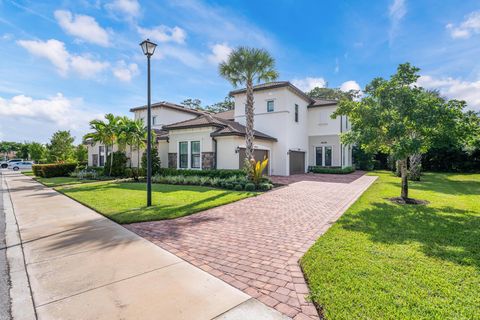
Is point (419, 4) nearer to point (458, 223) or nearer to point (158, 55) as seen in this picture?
point (458, 223)

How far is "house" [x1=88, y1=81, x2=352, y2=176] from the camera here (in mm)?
Result: 17797

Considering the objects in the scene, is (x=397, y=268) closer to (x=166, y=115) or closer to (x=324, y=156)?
(x=324, y=156)

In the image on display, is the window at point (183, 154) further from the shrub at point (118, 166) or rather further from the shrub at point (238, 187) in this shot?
the shrub at point (238, 187)

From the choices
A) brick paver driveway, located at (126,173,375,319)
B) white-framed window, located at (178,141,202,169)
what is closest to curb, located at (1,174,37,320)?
brick paver driveway, located at (126,173,375,319)

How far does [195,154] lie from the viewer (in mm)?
18781

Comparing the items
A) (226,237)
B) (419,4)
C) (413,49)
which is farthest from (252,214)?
(413,49)

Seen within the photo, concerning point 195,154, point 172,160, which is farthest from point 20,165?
point 195,154

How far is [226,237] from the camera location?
18.3 feet

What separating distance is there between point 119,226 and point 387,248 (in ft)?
21.5

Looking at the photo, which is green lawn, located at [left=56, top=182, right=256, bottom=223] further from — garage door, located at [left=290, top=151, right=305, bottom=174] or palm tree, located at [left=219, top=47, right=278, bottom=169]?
garage door, located at [left=290, top=151, right=305, bottom=174]

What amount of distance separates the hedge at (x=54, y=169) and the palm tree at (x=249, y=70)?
19849mm

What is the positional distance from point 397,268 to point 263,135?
676 inches

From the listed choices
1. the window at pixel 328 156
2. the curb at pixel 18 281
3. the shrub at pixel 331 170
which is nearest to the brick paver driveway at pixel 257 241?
the curb at pixel 18 281

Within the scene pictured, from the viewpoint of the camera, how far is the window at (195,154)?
18609 mm
